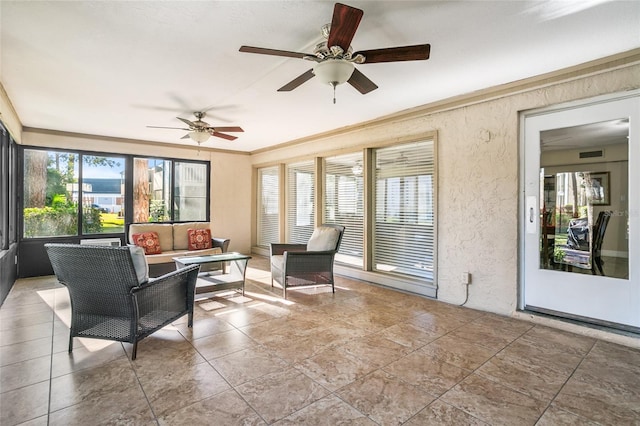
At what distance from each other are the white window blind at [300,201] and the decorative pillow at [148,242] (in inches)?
103

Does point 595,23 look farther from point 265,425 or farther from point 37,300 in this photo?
point 37,300

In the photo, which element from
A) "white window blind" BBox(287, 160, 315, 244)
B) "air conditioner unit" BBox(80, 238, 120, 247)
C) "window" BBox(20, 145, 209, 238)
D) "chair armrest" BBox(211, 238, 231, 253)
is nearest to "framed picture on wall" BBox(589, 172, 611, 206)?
"white window blind" BBox(287, 160, 315, 244)

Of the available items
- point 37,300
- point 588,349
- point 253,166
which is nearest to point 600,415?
point 588,349

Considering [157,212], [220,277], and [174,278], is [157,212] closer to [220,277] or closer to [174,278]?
[220,277]

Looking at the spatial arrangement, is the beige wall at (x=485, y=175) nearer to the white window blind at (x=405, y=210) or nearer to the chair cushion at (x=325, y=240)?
the white window blind at (x=405, y=210)

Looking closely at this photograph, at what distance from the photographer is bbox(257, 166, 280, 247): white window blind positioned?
7.44 metres

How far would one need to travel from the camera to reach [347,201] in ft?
18.8

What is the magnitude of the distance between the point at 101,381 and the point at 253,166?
6245 mm

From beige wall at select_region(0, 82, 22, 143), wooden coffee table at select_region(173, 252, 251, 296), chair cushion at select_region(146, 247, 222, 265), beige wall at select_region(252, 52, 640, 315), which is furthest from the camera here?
chair cushion at select_region(146, 247, 222, 265)

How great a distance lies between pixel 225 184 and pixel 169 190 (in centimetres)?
125

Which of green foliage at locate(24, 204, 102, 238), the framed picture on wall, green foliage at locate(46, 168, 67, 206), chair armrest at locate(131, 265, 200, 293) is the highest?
green foliage at locate(46, 168, 67, 206)

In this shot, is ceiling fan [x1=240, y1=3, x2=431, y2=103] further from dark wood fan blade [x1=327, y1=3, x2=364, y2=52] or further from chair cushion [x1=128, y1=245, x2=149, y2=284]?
chair cushion [x1=128, y1=245, x2=149, y2=284]

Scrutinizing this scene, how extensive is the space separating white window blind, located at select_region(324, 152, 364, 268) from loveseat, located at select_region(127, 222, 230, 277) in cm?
209

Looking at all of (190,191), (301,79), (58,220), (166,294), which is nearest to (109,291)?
(166,294)
